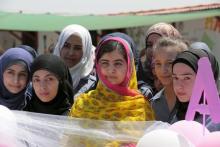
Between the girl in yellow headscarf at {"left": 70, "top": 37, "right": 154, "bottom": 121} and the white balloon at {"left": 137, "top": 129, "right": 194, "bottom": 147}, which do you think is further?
the girl in yellow headscarf at {"left": 70, "top": 37, "right": 154, "bottom": 121}

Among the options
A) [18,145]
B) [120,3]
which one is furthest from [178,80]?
[120,3]

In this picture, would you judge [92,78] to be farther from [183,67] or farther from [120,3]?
[120,3]

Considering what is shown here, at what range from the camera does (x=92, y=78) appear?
3.45m

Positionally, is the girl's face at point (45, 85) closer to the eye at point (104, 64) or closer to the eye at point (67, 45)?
the eye at point (104, 64)

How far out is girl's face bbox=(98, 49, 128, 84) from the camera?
265cm

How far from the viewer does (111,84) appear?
8.68 feet

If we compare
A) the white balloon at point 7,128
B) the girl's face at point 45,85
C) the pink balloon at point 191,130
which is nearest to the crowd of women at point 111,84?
the girl's face at point 45,85

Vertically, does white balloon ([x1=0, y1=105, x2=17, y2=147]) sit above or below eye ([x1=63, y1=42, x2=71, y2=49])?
below

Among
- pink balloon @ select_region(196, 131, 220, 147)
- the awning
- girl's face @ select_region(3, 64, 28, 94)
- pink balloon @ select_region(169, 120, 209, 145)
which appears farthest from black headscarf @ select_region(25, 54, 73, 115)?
the awning

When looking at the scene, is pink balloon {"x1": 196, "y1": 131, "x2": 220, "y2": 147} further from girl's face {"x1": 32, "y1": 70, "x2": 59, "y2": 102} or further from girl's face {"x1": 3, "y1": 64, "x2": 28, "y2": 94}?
girl's face {"x1": 3, "y1": 64, "x2": 28, "y2": 94}

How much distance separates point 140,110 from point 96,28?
5.19m

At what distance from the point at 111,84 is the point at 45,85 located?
0.36m

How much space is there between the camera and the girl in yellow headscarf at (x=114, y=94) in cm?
253

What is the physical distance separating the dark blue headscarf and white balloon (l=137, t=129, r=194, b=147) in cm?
123
